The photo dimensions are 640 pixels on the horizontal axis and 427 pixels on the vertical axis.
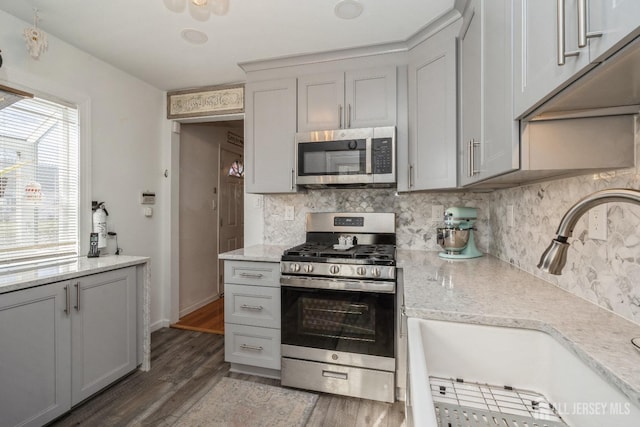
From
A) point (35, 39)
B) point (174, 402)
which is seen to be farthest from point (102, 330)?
point (35, 39)

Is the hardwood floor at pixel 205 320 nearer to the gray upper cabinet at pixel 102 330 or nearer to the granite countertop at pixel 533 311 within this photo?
the gray upper cabinet at pixel 102 330

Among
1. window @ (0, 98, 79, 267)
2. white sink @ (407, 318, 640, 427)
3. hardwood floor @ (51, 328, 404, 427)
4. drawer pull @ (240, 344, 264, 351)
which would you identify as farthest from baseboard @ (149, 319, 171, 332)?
white sink @ (407, 318, 640, 427)

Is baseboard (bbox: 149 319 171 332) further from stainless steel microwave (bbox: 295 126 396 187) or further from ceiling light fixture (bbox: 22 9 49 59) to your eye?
ceiling light fixture (bbox: 22 9 49 59)

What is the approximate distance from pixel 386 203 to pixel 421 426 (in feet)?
7.06

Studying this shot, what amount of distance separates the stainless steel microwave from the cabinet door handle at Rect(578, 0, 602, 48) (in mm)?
1592

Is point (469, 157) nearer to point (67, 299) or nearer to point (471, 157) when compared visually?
point (471, 157)

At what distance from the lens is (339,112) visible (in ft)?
7.48

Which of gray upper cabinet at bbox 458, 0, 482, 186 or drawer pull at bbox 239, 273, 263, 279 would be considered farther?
drawer pull at bbox 239, 273, 263, 279

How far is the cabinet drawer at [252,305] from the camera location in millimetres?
2164

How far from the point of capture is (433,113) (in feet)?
6.40

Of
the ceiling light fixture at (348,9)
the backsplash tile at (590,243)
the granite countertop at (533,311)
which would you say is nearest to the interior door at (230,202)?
the ceiling light fixture at (348,9)

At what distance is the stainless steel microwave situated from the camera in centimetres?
213

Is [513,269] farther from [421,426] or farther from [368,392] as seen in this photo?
[421,426]

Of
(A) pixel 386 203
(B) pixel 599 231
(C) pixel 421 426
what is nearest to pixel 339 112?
(A) pixel 386 203
